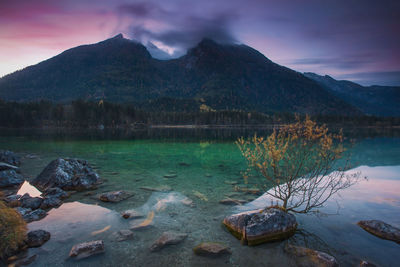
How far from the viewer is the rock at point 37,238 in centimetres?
877

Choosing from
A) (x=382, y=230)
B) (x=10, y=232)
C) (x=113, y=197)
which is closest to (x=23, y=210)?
(x=10, y=232)

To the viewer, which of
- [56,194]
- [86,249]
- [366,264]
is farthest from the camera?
[56,194]

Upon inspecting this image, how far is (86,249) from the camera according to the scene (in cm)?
844

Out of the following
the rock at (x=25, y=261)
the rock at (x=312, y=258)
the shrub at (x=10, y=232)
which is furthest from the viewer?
the shrub at (x=10, y=232)

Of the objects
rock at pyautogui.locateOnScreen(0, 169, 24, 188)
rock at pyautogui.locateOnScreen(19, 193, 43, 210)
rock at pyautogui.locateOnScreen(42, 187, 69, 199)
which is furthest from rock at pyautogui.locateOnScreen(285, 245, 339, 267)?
rock at pyautogui.locateOnScreen(0, 169, 24, 188)

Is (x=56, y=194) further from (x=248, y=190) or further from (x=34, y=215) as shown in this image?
(x=248, y=190)

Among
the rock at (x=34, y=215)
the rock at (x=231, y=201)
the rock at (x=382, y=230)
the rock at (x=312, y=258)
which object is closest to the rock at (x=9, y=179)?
the rock at (x=34, y=215)

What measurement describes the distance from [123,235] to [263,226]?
627cm

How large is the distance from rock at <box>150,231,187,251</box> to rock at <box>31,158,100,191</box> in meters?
10.4

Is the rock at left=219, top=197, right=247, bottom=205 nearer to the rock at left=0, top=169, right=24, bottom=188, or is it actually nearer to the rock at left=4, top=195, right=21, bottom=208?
the rock at left=4, top=195, right=21, bottom=208

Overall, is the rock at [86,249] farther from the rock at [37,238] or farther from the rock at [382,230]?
the rock at [382,230]

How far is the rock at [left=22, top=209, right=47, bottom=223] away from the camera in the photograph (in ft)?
36.6

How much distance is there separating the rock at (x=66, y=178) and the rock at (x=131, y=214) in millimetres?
6752

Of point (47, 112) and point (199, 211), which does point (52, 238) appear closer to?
point (199, 211)
